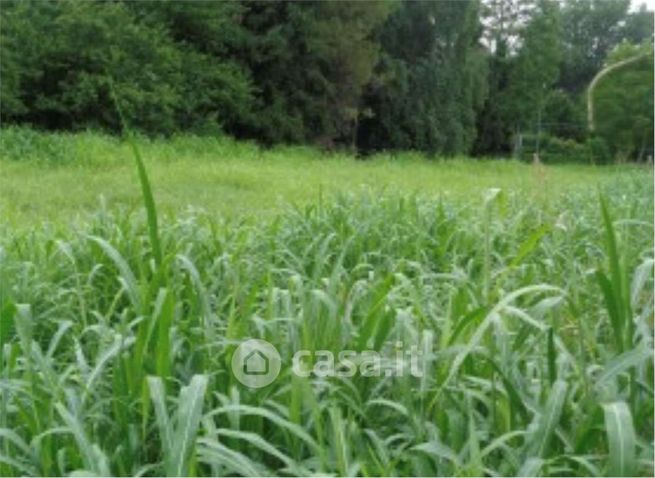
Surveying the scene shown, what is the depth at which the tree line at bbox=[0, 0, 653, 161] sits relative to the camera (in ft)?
45.8

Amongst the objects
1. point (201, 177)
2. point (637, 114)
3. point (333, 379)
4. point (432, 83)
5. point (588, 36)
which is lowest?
point (201, 177)

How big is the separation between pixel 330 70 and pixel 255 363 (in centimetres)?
2286

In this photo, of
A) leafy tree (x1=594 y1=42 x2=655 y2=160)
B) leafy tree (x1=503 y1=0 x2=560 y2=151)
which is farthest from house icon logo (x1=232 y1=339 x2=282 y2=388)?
leafy tree (x1=503 y1=0 x2=560 y2=151)

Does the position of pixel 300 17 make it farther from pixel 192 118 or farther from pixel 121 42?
pixel 121 42

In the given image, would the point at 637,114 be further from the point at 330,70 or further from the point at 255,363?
the point at 330,70

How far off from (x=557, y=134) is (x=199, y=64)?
14.2 m

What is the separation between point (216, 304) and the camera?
2.59m

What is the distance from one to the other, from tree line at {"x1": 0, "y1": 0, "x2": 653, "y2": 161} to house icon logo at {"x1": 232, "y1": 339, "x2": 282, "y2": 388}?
475 centimetres

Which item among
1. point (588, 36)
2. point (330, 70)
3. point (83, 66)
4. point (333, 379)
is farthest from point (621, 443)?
point (330, 70)

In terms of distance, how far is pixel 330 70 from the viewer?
79.5ft

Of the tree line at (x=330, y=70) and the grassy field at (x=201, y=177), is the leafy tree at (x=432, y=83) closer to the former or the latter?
the tree line at (x=330, y=70)

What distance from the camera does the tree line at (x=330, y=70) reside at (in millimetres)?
13945

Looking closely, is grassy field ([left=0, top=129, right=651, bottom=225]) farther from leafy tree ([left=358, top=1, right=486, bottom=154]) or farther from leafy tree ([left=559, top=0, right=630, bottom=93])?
leafy tree ([left=358, top=1, right=486, bottom=154])

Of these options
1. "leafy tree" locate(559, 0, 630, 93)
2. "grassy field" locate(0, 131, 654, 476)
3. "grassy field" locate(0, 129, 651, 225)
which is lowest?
"grassy field" locate(0, 129, 651, 225)
